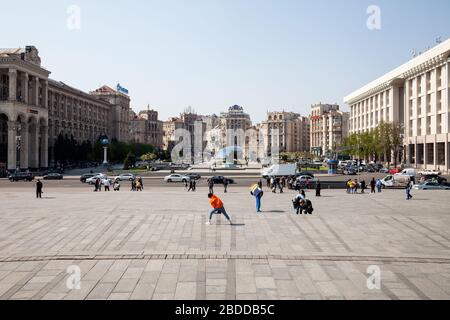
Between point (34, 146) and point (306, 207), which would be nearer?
point (306, 207)

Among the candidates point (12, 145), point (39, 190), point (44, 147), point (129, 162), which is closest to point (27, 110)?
point (12, 145)

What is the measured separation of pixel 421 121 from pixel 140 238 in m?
79.8

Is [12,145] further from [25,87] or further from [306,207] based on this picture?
[306,207]

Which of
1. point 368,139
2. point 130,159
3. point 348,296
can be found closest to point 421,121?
point 368,139

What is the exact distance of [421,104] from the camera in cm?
8362

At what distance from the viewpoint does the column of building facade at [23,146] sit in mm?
79250

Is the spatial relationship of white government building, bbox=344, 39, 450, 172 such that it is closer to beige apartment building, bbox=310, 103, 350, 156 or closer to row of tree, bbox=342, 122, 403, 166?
row of tree, bbox=342, 122, 403, 166

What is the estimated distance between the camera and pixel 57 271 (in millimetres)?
12344

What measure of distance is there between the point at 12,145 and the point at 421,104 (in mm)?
76795

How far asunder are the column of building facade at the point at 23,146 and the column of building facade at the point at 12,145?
2.40 meters

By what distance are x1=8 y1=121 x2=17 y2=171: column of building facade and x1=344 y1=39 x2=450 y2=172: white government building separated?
74443 mm

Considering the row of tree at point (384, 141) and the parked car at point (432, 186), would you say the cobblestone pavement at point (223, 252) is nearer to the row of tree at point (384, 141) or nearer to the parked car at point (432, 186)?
the parked car at point (432, 186)

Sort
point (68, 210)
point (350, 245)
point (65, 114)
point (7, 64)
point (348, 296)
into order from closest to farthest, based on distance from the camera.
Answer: point (348, 296) → point (350, 245) → point (68, 210) → point (7, 64) → point (65, 114)
